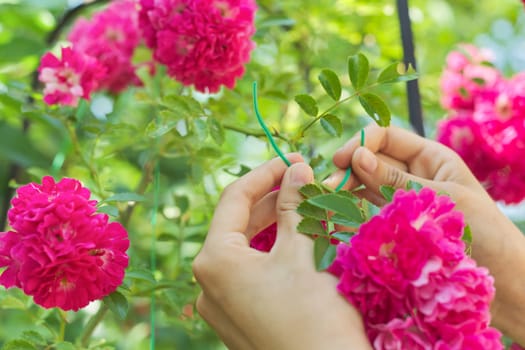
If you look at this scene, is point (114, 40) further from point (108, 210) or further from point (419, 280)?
point (419, 280)

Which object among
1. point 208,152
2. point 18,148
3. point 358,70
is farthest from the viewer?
point 18,148

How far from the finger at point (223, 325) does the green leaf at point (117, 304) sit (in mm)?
88

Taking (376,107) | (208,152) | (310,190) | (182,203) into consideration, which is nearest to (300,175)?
(310,190)

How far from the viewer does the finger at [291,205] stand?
63 cm

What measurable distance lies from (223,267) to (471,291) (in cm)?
20

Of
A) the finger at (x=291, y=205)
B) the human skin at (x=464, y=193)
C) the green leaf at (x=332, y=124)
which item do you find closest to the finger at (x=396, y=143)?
the human skin at (x=464, y=193)

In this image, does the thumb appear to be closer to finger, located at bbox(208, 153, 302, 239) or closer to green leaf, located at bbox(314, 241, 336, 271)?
finger, located at bbox(208, 153, 302, 239)

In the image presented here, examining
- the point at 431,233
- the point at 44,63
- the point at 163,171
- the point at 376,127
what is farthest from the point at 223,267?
the point at 163,171

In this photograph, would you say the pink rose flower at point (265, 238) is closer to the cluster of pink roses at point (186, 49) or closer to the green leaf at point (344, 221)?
the green leaf at point (344, 221)

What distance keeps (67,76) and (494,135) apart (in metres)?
0.63

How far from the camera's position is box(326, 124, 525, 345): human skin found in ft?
2.70

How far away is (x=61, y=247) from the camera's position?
0.68m

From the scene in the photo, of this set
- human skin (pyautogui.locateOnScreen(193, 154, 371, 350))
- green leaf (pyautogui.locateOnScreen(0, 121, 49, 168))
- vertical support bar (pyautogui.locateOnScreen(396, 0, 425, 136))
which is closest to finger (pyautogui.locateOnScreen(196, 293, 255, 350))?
human skin (pyautogui.locateOnScreen(193, 154, 371, 350))

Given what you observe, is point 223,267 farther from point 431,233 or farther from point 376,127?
point 376,127
